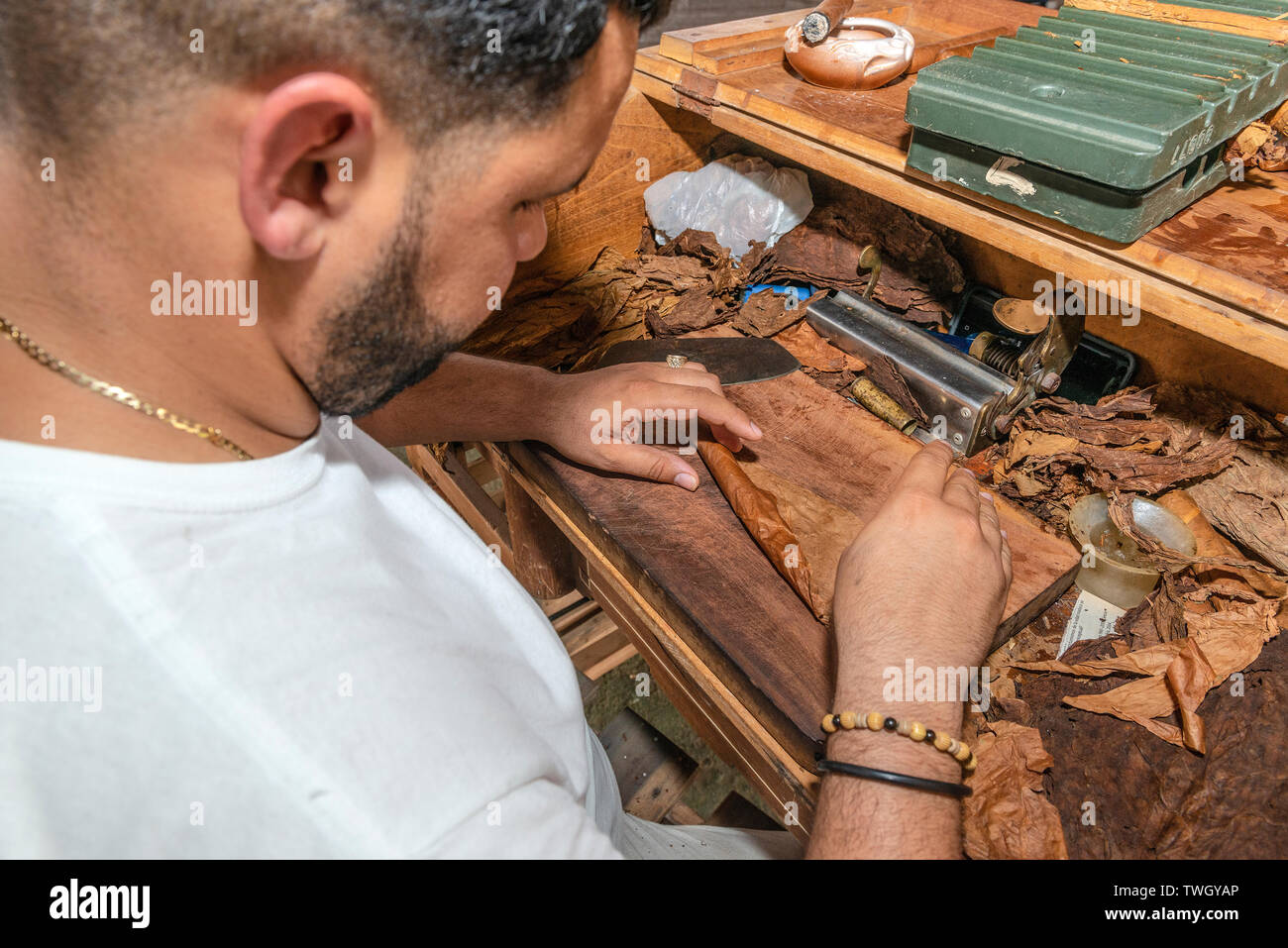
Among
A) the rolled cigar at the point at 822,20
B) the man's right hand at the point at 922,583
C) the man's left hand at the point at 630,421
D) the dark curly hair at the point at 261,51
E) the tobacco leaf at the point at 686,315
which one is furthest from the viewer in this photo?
the tobacco leaf at the point at 686,315

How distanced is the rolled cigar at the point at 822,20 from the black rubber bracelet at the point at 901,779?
125cm

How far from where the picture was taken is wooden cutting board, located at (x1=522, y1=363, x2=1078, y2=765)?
3.26 feet

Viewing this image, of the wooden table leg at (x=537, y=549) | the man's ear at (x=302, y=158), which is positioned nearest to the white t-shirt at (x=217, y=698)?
the man's ear at (x=302, y=158)

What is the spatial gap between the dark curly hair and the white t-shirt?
26cm

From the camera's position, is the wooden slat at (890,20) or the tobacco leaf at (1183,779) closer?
the tobacco leaf at (1183,779)

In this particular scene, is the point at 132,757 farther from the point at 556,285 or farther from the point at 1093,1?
the point at 1093,1

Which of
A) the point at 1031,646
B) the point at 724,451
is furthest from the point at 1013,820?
A: the point at 724,451

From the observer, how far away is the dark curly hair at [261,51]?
498 millimetres

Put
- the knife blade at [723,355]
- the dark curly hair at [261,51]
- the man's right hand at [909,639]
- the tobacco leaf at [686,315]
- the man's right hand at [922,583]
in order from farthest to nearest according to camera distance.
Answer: the tobacco leaf at [686,315], the knife blade at [723,355], the man's right hand at [922,583], the man's right hand at [909,639], the dark curly hair at [261,51]

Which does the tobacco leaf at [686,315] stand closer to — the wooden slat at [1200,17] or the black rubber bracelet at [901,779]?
the wooden slat at [1200,17]

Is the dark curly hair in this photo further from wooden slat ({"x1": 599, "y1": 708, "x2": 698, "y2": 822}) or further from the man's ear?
wooden slat ({"x1": 599, "y1": 708, "x2": 698, "y2": 822})

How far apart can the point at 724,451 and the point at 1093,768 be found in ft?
2.20

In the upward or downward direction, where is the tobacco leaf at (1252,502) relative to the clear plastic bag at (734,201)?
downward

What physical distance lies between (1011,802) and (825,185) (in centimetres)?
134
